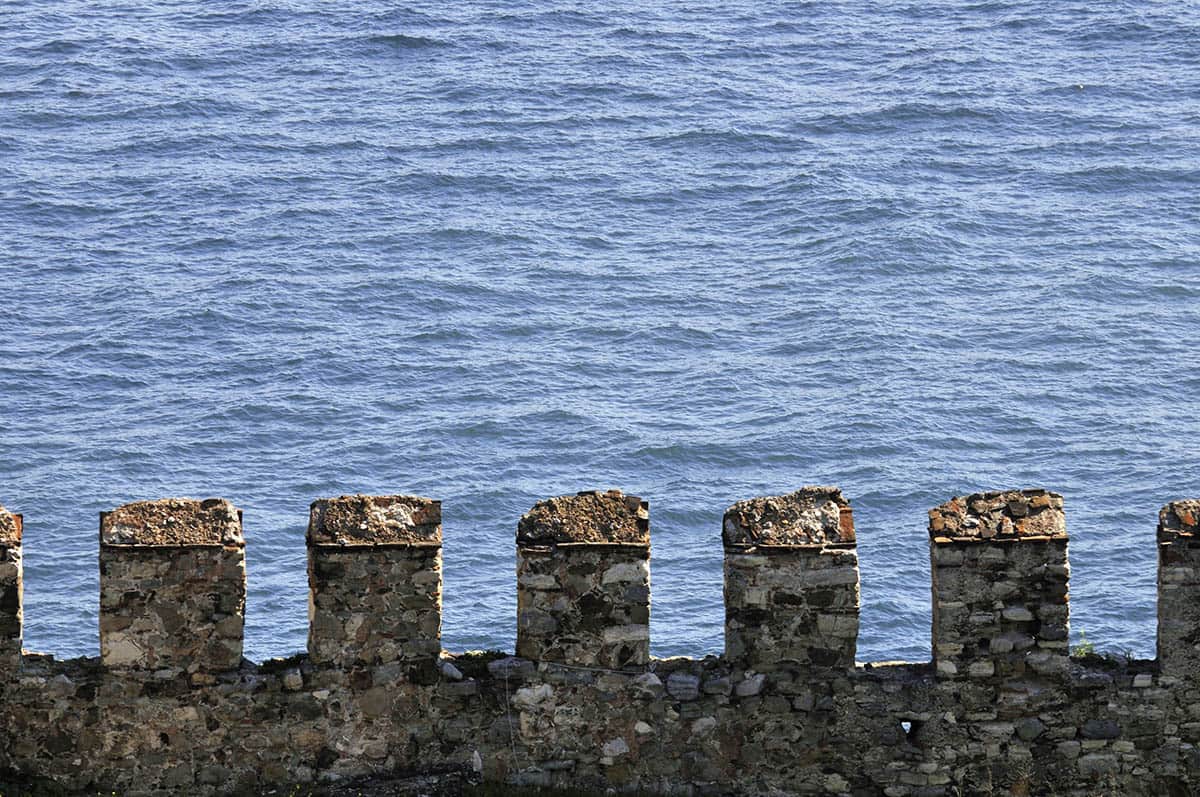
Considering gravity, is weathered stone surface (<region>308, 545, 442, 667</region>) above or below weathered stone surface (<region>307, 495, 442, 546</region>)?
below

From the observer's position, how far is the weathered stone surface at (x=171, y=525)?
1675cm

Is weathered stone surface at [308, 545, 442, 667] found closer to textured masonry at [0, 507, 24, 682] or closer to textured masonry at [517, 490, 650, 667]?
textured masonry at [517, 490, 650, 667]

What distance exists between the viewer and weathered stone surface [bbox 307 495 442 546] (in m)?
16.9

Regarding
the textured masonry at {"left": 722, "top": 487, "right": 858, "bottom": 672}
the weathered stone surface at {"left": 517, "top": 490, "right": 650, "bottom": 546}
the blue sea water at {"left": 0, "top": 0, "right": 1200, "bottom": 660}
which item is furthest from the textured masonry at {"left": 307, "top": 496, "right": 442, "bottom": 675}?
the blue sea water at {"left": 0, "top": 0, "right": 1200, "bottom": 660}

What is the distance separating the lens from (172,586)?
16.9m

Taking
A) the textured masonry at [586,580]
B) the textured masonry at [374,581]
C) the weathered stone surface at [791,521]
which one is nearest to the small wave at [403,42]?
the textured masonry at [374,581]

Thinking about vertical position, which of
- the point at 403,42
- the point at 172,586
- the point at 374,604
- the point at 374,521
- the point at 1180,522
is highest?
the point at 403,42

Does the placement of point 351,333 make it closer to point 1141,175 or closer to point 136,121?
point 136,121

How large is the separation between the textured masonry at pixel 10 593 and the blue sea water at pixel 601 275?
76.2 feet

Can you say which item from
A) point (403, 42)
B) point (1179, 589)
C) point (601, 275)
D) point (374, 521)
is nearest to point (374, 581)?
point (374, 521)

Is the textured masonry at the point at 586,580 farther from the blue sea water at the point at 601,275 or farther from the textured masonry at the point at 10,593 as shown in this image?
the blue sea water at the point at 601,275

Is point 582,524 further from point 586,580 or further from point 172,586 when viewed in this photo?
point 172,586

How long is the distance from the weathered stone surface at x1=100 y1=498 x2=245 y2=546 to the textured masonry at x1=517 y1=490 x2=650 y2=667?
2373 millimetres

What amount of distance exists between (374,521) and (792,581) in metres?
3.40
